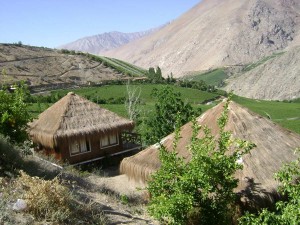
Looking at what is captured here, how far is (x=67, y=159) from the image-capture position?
19859 mm

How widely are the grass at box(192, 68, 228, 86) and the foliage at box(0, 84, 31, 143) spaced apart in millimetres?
102349

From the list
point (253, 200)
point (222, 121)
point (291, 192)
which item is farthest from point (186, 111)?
point (291, 192)

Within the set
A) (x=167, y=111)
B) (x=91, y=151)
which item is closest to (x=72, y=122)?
(x=91, y=151)

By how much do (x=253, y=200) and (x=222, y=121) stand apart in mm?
3416

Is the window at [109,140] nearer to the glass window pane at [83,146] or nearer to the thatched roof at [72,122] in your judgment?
the thatched roof at [72,122]

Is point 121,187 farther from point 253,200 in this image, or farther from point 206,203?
point 206,203

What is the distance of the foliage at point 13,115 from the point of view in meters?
11.0

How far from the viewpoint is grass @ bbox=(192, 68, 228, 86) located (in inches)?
4639

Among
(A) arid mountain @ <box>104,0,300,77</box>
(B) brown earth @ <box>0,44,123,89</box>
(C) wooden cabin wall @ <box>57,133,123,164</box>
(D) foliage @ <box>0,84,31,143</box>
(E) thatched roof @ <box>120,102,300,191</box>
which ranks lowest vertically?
(C) wooden cabin wall @ <box>57,133,123,164</box>

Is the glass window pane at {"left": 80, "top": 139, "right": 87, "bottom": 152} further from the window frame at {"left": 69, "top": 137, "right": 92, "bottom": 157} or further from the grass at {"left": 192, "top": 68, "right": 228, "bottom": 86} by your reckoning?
the grass at {"left": 192, "top": 68, "right": 228, "bottom": 86}

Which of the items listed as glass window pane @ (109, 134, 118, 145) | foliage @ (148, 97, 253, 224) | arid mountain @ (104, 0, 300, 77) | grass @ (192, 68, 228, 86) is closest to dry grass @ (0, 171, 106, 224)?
foliage @ (148, 97, 253, 224)

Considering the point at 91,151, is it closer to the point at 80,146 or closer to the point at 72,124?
the point at 80,146

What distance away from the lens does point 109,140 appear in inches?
858

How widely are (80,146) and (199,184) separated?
14.2 m
